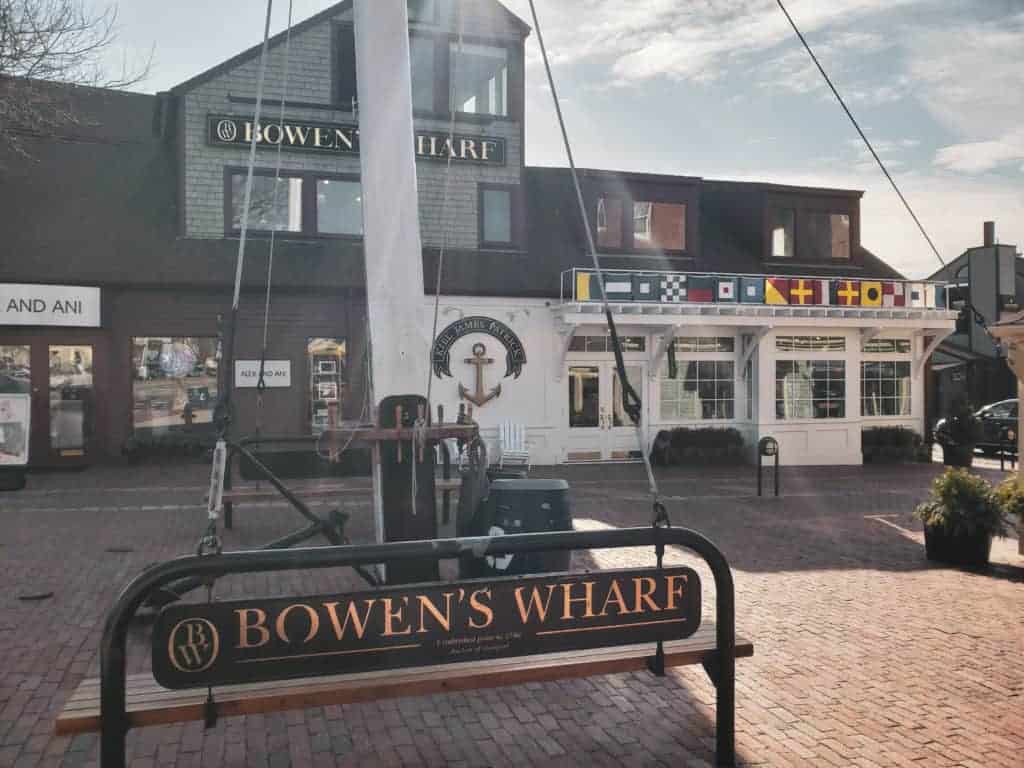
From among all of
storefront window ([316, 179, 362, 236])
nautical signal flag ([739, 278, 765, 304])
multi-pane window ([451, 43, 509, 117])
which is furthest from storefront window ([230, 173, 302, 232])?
nautical signal flag ([739, 278, 765, 304])

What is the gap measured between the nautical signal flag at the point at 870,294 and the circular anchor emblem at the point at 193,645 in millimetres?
17475

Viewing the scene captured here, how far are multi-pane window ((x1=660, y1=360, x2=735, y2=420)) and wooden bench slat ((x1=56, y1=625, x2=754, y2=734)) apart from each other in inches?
580

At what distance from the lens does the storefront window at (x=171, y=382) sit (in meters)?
16.6

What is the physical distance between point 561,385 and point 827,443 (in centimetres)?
627

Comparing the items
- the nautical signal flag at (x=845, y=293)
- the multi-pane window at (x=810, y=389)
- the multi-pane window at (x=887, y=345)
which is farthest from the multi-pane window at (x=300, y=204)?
the multi-pane window at (x=887, y=345)

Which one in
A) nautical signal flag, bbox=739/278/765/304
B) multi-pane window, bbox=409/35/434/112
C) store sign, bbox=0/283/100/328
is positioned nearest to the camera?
store sign, bbox=0/283/100/328

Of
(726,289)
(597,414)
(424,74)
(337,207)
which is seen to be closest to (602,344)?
(597,414)

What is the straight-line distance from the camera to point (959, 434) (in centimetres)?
1691

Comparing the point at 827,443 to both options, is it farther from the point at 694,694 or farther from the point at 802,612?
the point at 694,694

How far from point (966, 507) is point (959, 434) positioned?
360 inches

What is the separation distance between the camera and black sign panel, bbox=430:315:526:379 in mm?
17312

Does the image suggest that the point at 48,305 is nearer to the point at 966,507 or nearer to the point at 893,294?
the point at 966,507

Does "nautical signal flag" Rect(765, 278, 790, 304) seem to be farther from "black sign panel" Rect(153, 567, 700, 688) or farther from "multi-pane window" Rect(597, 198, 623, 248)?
"black sign panel" Rect(153, 567, 700, 688)

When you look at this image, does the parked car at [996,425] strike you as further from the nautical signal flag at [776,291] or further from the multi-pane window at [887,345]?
the nautical signal flag at [776,291]
